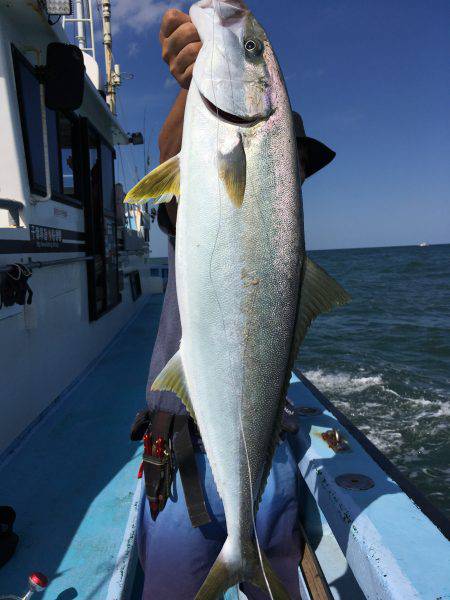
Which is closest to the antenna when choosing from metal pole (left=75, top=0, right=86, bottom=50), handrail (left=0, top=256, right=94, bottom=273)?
metal pole (left=75, top=0, right=86, bottom=50)

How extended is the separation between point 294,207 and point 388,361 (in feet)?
36.6

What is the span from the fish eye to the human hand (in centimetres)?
27

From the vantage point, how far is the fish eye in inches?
58.0

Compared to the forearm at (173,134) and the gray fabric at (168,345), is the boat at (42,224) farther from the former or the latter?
the forearm at (173,134)

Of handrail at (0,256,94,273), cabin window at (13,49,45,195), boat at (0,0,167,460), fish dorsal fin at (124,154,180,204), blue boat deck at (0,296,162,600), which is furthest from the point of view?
cabin window at (13,49,45,195)

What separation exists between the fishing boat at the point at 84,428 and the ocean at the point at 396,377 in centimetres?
382

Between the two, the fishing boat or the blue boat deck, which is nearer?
the fishing boat

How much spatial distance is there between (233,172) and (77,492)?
7.51ft

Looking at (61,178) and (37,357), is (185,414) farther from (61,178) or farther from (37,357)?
(61,178)

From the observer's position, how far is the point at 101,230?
19.0 feet

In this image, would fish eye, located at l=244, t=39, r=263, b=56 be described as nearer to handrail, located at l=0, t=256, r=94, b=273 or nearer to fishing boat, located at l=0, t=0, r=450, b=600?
fishing boat, located at l=0, t=0, r=450, b=600

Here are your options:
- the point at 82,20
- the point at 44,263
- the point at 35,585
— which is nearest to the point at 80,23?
the point at 82,20

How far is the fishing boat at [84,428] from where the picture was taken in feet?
5.99

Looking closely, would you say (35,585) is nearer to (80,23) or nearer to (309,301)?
(309,301)
